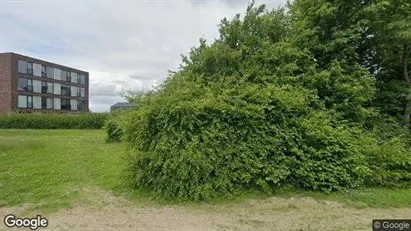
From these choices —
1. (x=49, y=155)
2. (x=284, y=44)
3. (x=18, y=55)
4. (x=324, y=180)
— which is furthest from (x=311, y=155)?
(x=18, y=55)

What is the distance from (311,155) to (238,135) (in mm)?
1808

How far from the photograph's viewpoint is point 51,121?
26.1 m

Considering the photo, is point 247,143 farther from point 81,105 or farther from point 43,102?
point 81,105

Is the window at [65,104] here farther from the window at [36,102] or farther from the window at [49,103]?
the window at [36,102]

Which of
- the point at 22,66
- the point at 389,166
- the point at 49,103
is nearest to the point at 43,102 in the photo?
the point at 49,103

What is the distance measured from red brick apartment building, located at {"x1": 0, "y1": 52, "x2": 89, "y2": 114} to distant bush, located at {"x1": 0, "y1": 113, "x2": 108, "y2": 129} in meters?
14.2

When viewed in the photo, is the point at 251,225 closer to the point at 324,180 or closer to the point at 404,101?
the point at 324,180

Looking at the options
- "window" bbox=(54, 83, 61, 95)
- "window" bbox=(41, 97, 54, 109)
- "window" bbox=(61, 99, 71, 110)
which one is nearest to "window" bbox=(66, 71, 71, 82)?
"window" bbox=(54, 83, 61, 95)

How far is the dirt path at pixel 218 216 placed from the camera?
14.4 ft

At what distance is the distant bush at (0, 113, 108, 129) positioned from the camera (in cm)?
2541

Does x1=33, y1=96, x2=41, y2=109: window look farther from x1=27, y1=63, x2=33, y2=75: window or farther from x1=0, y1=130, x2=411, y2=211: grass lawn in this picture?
x1=0, y1=130, x2=411, y2=211: grass lawn

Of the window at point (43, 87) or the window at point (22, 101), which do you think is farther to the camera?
the window at point (43, 87)

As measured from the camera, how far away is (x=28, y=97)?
40594 millimetres

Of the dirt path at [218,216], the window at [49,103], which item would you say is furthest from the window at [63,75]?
the dirt path at [218,216]
